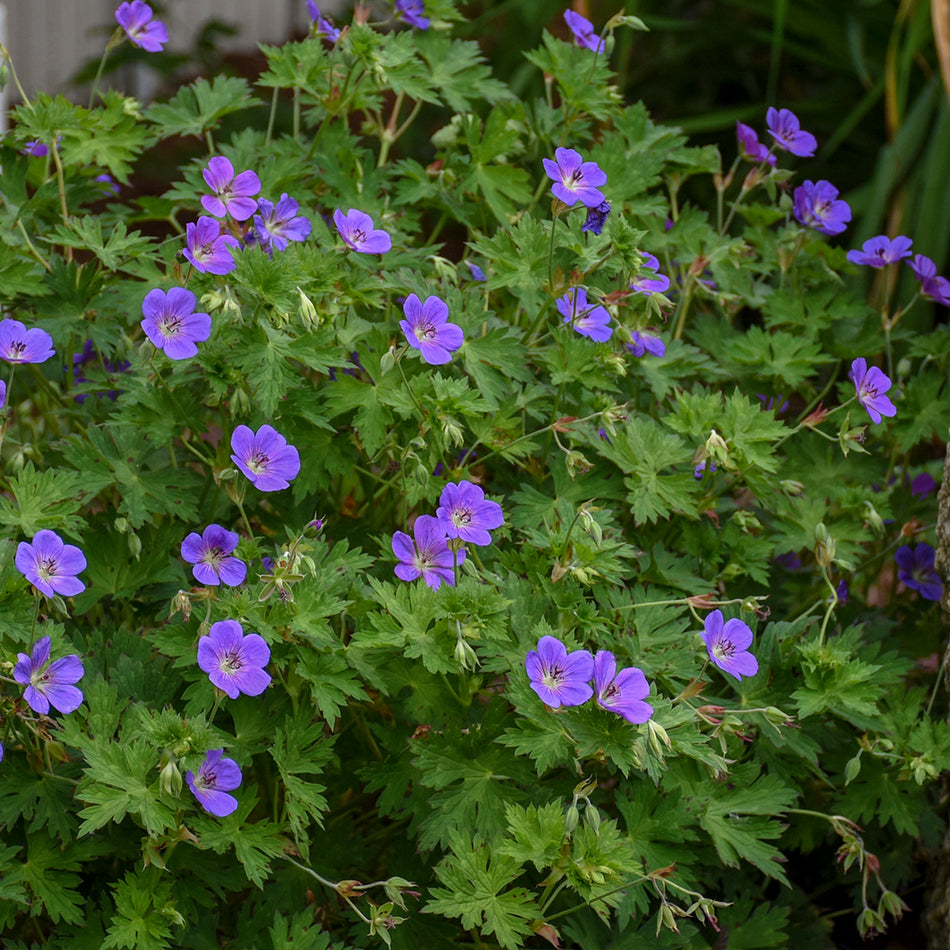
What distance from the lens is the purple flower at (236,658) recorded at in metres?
1.17

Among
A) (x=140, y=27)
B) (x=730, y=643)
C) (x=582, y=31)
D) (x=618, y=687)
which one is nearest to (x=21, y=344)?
(x=140, y=27)

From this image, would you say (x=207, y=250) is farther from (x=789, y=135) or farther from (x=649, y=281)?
(x=789, y=135)

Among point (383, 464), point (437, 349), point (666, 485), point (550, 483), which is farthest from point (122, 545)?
point (666, 485)

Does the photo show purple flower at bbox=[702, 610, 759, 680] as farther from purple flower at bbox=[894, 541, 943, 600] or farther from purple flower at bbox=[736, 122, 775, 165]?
purple flower at bbox=[736, 122, 775, 165]

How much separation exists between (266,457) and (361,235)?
13.2 inches

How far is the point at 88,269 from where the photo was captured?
1.59 meters

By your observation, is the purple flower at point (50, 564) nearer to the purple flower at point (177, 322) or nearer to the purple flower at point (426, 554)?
the purple flower at point (177, 322)

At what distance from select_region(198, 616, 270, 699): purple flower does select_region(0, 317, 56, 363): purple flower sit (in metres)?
0.39

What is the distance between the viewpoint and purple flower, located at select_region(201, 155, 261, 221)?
144cm

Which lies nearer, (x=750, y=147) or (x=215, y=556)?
(x=215, y=556)

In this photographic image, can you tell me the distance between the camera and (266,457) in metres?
1.30

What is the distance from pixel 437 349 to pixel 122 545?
0.46 m

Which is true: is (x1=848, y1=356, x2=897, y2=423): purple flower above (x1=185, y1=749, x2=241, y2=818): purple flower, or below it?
above

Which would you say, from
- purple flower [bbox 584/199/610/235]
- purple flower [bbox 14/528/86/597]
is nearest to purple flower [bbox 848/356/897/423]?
purple flower [bbox 584/199/610/235]
